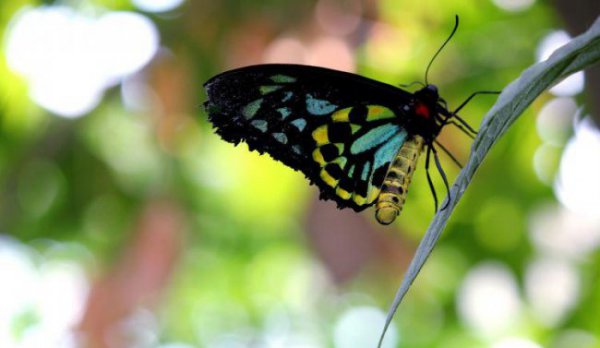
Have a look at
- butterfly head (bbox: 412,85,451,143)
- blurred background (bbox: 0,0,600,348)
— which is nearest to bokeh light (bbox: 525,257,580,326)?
blurred background (bbox: 0,0,600,348)

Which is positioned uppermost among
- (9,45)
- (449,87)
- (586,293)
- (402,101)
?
(9,45)

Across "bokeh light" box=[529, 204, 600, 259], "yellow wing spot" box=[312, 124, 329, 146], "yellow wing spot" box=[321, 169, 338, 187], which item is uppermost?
"bokeh light" box=[529, 204, 600, 259]

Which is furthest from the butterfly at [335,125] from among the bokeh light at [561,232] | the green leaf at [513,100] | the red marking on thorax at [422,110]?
the bokeh light at [561,232]

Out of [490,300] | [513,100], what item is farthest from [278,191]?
[513,100]

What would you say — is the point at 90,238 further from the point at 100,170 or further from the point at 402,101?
the point at 402,101

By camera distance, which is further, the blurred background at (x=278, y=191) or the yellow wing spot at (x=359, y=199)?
the blurred background at (x=278, y=191)

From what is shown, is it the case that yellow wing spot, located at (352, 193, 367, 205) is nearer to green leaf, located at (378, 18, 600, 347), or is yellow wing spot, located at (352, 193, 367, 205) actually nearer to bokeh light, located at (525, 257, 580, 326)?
green leaf, located at (378, 18, 600, 347)

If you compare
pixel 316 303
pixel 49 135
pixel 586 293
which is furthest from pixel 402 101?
pixel 316 303

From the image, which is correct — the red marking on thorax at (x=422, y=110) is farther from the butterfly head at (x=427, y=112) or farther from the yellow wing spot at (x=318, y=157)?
the yellow wing spot at (x=318, y=157)
